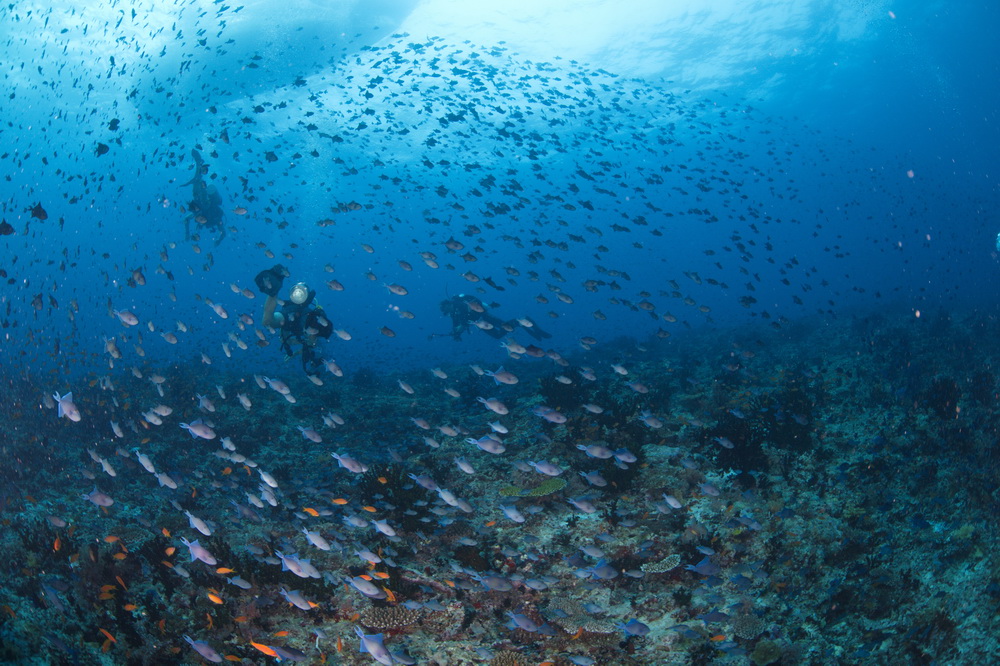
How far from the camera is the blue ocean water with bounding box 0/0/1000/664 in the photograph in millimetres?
6766

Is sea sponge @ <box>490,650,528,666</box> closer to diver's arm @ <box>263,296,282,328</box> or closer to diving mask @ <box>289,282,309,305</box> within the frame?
diving mask @ <box>289,282,309,305</box>

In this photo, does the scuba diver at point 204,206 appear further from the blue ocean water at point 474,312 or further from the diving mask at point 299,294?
the diving mask at point 299,294

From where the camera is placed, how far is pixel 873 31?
3281cm

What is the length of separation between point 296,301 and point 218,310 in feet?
5.46

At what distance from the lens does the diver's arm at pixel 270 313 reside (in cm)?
1150

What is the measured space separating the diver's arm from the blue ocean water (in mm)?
299

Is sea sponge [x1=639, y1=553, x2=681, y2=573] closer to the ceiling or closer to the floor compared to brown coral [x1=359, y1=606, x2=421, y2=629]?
closer to the ceiling

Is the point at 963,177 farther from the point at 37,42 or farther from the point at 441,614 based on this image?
the point at 37,42

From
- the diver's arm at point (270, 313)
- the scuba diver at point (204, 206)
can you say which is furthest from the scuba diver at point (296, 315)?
the scuba diver at point (204, 206)

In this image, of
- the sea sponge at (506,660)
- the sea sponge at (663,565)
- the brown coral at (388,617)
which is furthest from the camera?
the sea sponge at (663,565)

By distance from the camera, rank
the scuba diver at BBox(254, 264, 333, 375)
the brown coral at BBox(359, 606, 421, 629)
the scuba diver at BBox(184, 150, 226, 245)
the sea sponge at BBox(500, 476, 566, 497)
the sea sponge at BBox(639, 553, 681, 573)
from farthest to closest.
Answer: the scuba diver at BBox(184, 150, 226, 245) < the scuba diver at BBox(254, 264, 333, 375) < the sea sponge at BBox(500, 476, 566, 497) < the sea sponge at BBox(639, 553, 681, 573) < the brown coral at BBox(359, 606, 421, 629)

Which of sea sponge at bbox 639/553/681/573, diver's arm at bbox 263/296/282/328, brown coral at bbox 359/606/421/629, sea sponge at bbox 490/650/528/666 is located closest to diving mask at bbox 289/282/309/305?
diver's arm at bbox 263/296/282/328

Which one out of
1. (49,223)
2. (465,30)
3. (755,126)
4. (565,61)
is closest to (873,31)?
(755,126)

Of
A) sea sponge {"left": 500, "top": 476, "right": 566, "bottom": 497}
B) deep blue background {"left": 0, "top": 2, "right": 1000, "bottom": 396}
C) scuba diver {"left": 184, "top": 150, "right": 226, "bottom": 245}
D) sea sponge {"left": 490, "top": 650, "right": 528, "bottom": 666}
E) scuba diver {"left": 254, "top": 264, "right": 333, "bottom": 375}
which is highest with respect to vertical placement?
deep blue background {"left": 0, "top": 2, "right": 1000, "bottom": 396}
